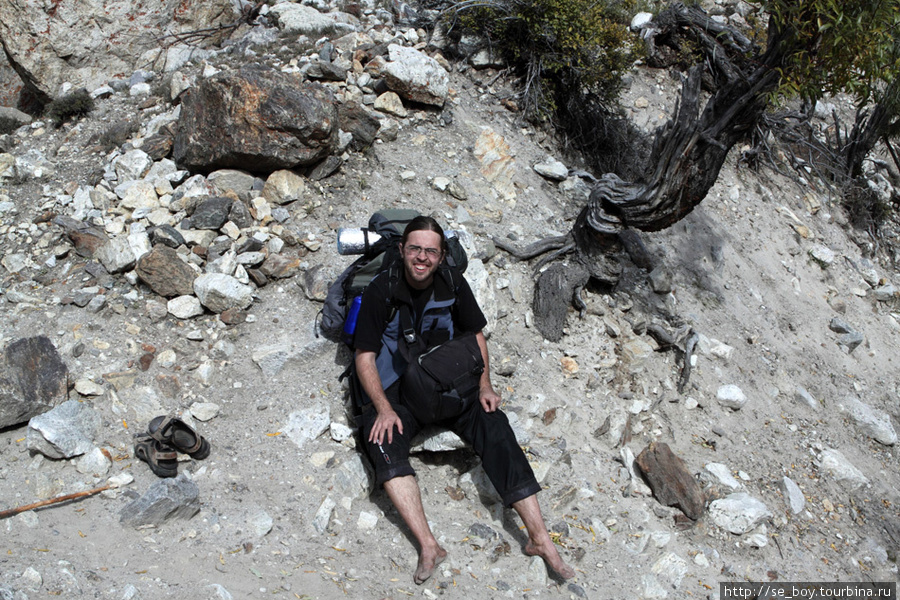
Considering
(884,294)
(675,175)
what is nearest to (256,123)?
(675,175)

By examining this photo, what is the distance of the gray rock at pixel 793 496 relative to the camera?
4.96 meters

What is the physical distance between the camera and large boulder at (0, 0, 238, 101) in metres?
7.66

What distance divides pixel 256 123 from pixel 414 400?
3.12m

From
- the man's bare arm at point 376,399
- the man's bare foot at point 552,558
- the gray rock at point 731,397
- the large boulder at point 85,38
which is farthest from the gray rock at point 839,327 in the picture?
the large boulder at point 85,38

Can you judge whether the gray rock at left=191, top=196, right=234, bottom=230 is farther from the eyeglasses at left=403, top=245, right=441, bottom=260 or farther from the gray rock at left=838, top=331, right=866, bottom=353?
the gray rock at left=838, top=331, right=866, bottom=353

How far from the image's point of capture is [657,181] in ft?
18.1

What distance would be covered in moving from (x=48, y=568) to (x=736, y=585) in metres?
4.12

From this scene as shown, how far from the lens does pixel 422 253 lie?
3.88 meters

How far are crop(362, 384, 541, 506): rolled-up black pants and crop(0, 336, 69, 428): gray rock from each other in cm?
203

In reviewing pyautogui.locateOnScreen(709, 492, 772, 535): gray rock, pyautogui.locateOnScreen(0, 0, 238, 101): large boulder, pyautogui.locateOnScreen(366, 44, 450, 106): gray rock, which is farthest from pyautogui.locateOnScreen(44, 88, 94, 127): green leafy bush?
pyautogui.locateOnScreen(709, 492, 772, 535): gray rock

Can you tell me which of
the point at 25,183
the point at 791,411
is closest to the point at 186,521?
the point at 25,183

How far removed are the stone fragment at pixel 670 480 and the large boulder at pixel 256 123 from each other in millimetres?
3922

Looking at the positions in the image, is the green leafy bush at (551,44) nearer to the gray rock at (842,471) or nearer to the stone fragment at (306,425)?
the gray rock at (842,471)

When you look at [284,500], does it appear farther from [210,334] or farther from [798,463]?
[798,463]
